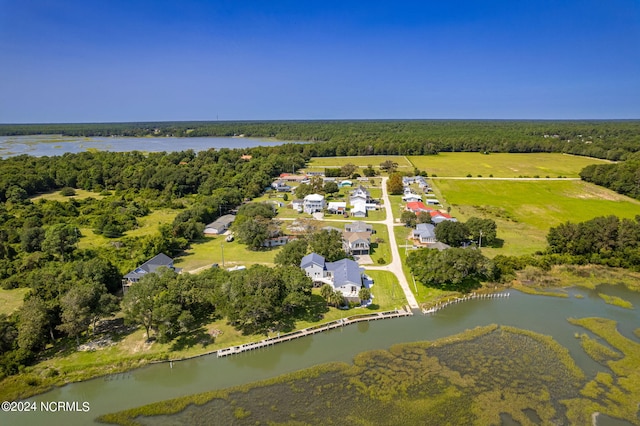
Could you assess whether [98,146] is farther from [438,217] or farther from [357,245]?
[438,217]

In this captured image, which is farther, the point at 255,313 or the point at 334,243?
the point at 334,243

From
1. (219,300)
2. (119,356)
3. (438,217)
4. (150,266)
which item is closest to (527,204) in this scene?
(438,217)

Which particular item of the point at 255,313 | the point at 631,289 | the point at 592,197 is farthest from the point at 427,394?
the point at 592,197

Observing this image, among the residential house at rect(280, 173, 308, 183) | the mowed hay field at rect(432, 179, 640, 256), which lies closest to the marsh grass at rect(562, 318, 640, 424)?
the mowed hay field at rect(432, 179, 640, 256)

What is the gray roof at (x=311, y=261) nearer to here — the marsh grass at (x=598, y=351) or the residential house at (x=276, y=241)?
the residential house at (x=276, y=241)

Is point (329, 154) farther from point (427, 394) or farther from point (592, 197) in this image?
point (427, 394)

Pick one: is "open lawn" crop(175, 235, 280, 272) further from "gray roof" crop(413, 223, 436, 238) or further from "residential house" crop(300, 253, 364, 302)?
"gray roof" crop(413, 223, 436, 238)
